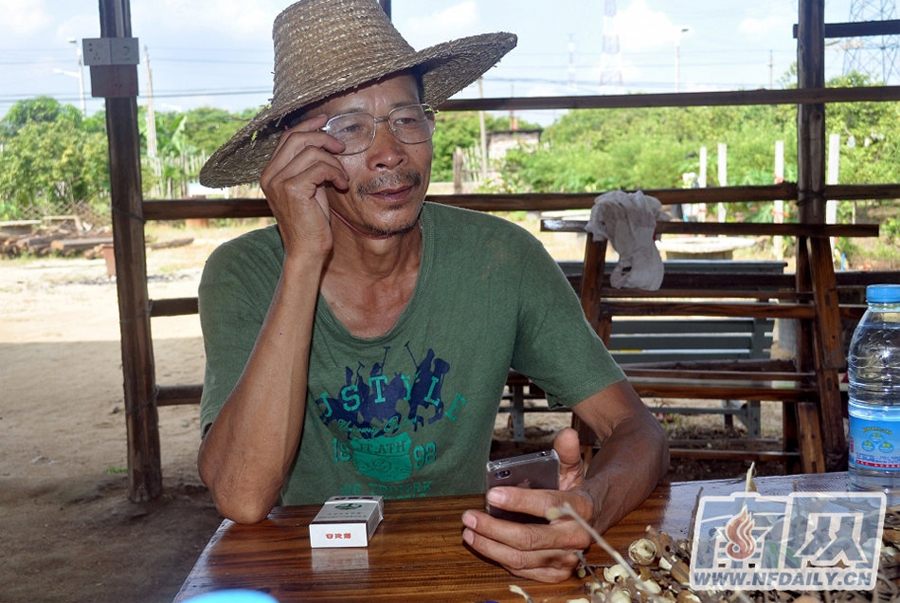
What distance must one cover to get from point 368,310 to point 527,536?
2.93 ft

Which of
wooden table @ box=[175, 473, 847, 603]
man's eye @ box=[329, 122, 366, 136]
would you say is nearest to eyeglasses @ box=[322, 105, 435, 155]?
man's eye @ box=[329, 122, 366, 136]

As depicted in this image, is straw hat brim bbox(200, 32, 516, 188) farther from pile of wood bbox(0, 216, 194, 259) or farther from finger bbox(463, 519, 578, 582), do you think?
pile of wood bbox(0, 216, 194, 259)

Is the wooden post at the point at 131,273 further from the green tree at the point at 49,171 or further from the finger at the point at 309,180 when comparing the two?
the green tree at the point at 49,171

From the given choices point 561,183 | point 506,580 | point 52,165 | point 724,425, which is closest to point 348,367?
point 506,580

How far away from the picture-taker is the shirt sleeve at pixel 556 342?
1.98 meters

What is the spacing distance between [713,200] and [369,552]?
372 cm

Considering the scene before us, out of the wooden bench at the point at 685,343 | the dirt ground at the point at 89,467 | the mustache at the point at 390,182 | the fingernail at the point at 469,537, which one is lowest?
the dirt ground at the point at 89,467

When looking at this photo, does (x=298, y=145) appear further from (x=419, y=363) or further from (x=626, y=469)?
(x=626, y=469)

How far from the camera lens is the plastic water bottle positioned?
5.03 ft

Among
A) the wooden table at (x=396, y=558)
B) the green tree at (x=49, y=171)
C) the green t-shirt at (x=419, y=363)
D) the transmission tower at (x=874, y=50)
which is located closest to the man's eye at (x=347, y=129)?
the green t-shirt at (x=419, y=363)

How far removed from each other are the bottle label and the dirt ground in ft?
9.69

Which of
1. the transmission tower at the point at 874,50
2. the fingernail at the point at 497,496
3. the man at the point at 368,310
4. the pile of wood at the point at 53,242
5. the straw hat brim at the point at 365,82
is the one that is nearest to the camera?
the fingernail at the point at 497,496

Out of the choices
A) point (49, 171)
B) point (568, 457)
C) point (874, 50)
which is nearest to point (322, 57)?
point (568, 457)

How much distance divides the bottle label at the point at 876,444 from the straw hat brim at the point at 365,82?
1.17 m
